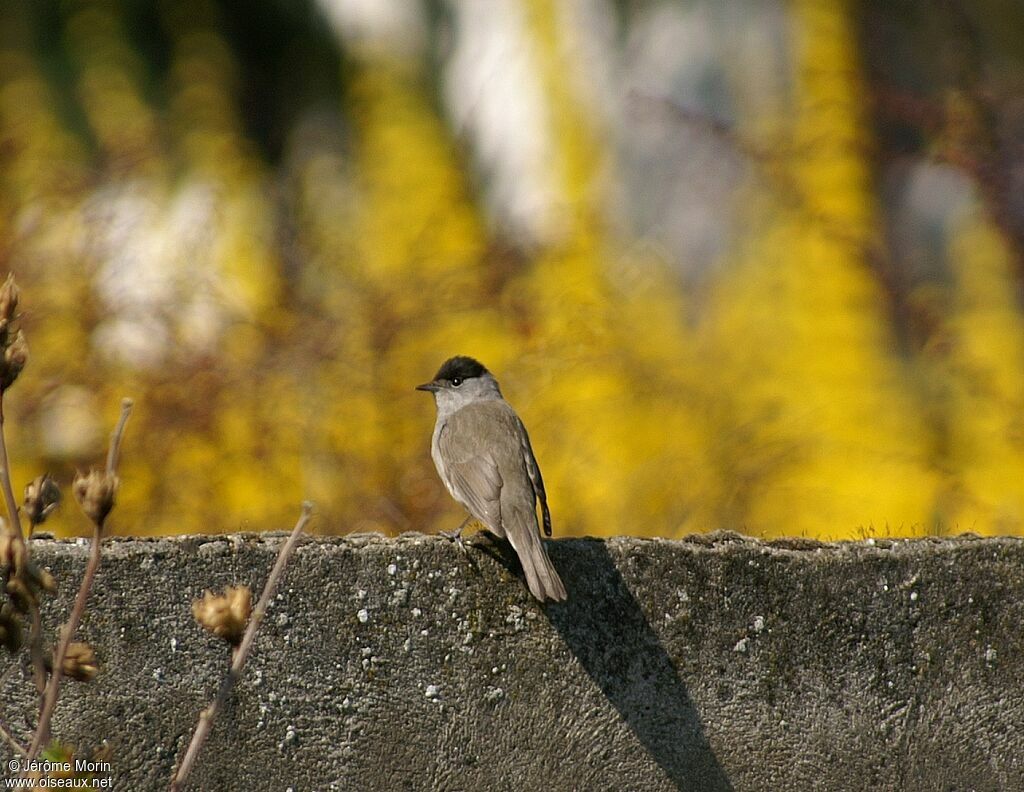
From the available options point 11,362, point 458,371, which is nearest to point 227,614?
point 11,362

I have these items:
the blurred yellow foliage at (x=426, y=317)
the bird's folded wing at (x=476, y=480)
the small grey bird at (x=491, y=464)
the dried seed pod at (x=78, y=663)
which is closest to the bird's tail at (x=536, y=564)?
the small grey bird at (x=491, y=464)

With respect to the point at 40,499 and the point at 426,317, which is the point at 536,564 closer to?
the point at 40,499

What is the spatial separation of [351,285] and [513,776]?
348 centimetres

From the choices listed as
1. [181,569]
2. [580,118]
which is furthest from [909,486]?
[181,569]

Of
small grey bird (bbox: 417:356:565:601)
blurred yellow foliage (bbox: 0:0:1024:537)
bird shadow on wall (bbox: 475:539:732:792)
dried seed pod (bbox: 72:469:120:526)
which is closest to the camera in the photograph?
dried seed pod (bbox: 72:469:120:526)

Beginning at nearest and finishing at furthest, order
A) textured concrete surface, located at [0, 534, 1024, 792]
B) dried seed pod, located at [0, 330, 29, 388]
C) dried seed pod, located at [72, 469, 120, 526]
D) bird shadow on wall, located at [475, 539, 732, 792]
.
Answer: dried seed pod, located at [72, 469, 120, 526]
dried seed pod, located at [0, 330, 29, 388]
textured concrete surface, located at [0, 534, 1024, 792]
bird shadow on wall, located at [475, 539, 732, 792]

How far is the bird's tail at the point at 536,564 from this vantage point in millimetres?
2721

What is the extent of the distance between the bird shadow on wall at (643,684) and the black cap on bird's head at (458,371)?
1.81 meters

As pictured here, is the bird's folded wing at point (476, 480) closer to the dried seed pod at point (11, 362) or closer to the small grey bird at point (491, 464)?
the small grey bird at point (491, 464)

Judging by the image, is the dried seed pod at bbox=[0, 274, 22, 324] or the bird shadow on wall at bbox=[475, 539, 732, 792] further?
the bird shadow on wall at bbox=[475, 539, 732, 792]

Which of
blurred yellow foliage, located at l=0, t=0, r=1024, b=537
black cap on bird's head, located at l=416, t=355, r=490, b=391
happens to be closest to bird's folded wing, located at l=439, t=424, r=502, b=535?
black cap on bird's head, located at l=416, t=355, r=490, b=391

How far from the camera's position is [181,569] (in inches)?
106

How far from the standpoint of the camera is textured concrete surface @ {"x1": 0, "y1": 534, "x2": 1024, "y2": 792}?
264cm

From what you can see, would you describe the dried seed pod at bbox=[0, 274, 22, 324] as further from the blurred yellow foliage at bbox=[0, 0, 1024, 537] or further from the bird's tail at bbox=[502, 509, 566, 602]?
the blurred yellow foliage at bbox=[0, 0, 1024, 537]
